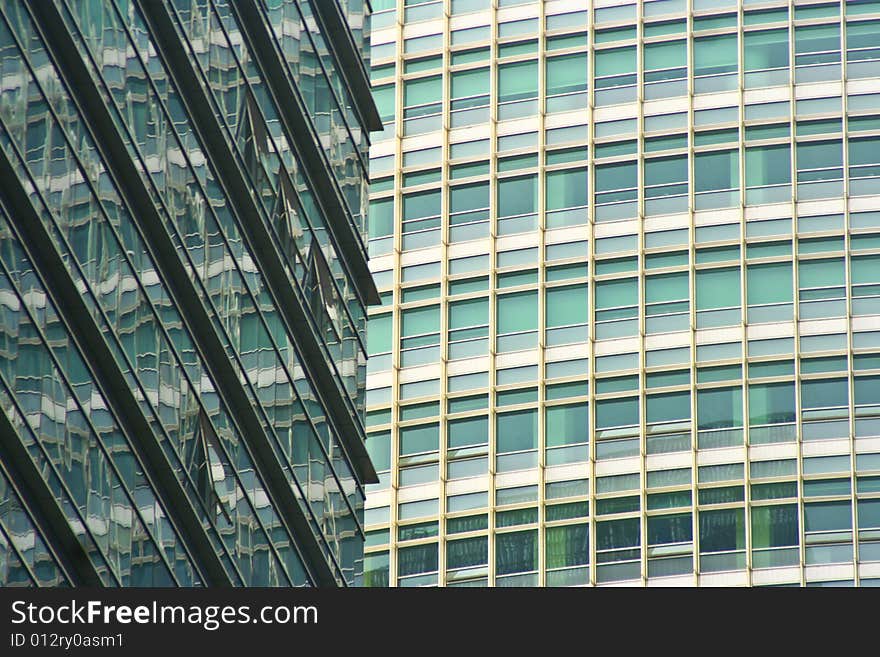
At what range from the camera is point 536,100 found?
285ft

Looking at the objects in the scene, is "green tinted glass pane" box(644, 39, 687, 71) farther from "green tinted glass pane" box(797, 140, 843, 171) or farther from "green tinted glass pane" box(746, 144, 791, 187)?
"green tinted glass pane" box(797, 140, 843, 171)

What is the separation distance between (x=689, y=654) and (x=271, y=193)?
953 inches

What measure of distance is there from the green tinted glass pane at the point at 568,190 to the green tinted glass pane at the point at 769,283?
20.9 feet

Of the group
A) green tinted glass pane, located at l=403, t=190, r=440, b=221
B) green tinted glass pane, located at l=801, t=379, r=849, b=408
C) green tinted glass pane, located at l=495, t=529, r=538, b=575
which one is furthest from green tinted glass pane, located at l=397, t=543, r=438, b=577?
green tinted glass pane, located at l=801, t=379, r=849, b=408

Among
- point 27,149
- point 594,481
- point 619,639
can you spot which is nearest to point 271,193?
point 27,149

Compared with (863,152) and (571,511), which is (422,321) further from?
(863,152)

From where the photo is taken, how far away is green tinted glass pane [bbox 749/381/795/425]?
82688mm

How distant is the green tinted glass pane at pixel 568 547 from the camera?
81.8 metres

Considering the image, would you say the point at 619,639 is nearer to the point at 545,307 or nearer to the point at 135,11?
the point at 135,11

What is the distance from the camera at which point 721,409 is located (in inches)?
3273

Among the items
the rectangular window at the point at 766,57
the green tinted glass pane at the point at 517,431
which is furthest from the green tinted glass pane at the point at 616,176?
the green tinted glass pane at the point at 517,431

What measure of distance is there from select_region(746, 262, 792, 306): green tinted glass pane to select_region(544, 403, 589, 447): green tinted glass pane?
22.6ft

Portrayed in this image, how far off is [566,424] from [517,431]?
5.54 ft

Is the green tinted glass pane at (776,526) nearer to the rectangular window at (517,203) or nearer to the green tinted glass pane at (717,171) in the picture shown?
the green tinted glass pane at (717,171)
